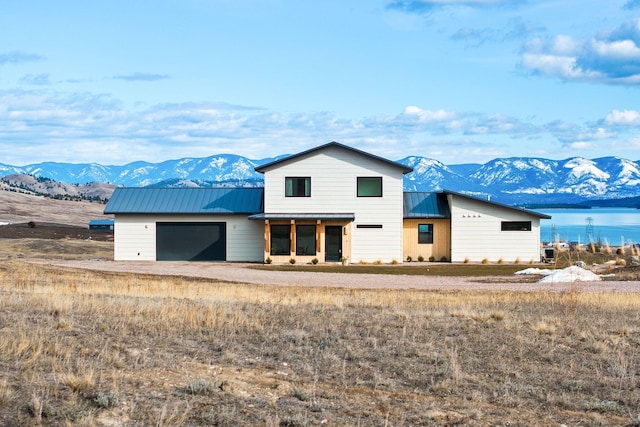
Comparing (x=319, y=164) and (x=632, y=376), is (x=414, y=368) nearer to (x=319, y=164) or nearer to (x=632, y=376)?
(x=632, y=376)

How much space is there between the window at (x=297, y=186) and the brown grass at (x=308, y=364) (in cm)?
2407

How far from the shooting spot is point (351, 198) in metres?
41.3

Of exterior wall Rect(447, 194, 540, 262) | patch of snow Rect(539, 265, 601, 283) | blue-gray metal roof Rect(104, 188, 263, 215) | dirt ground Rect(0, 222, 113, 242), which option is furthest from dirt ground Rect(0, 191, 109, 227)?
patch of snow Rect(539, 265, 601, 283)

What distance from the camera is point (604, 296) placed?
21.1 metres

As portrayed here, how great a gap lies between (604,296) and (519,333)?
8.37 metres

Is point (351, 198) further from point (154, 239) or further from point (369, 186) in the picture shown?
point (154, 239)

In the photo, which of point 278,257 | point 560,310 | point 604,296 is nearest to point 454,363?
point 560,310

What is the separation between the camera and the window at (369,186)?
4143 cm

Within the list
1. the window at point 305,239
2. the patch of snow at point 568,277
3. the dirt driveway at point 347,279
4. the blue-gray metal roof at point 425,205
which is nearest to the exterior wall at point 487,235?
the blue-gray metal roof at point 425,205

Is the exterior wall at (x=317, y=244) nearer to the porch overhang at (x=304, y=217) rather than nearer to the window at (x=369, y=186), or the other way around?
the porch overhang at (x=304, y=217)

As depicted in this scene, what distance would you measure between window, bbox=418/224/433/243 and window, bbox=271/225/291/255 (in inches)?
288

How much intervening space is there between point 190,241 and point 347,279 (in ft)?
47.0

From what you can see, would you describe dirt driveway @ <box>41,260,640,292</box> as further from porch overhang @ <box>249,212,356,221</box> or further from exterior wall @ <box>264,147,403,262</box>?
exterior wall @ <box>264,147,403,262</box>

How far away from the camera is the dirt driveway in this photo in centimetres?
2695
